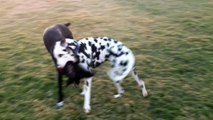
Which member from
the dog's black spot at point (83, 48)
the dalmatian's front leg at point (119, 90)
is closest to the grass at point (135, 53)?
the dalmatian's front leg at point (119, 90)

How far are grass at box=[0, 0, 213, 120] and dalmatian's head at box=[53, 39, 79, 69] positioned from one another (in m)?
0.68

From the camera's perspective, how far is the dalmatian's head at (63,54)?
3.57 metres

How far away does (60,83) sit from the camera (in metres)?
4.06

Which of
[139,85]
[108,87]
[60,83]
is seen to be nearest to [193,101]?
[139,85]

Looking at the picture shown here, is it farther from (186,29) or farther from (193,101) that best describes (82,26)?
(193,101)

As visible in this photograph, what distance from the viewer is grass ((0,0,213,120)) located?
411cm

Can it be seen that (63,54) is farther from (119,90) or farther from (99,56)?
(119,90)

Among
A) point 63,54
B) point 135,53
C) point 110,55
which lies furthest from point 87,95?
point 135,53

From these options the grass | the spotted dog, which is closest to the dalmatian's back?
the spotted dog

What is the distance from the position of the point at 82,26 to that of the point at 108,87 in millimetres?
1988

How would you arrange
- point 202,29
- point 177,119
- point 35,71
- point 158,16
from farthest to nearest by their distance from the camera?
point 158,16 → point 202,29 → point 35,71 → point 177,119

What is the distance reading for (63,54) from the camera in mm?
3562

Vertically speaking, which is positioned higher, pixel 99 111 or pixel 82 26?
pixel 82 26

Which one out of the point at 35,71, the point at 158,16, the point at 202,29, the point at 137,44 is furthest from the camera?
the point at 158,16
